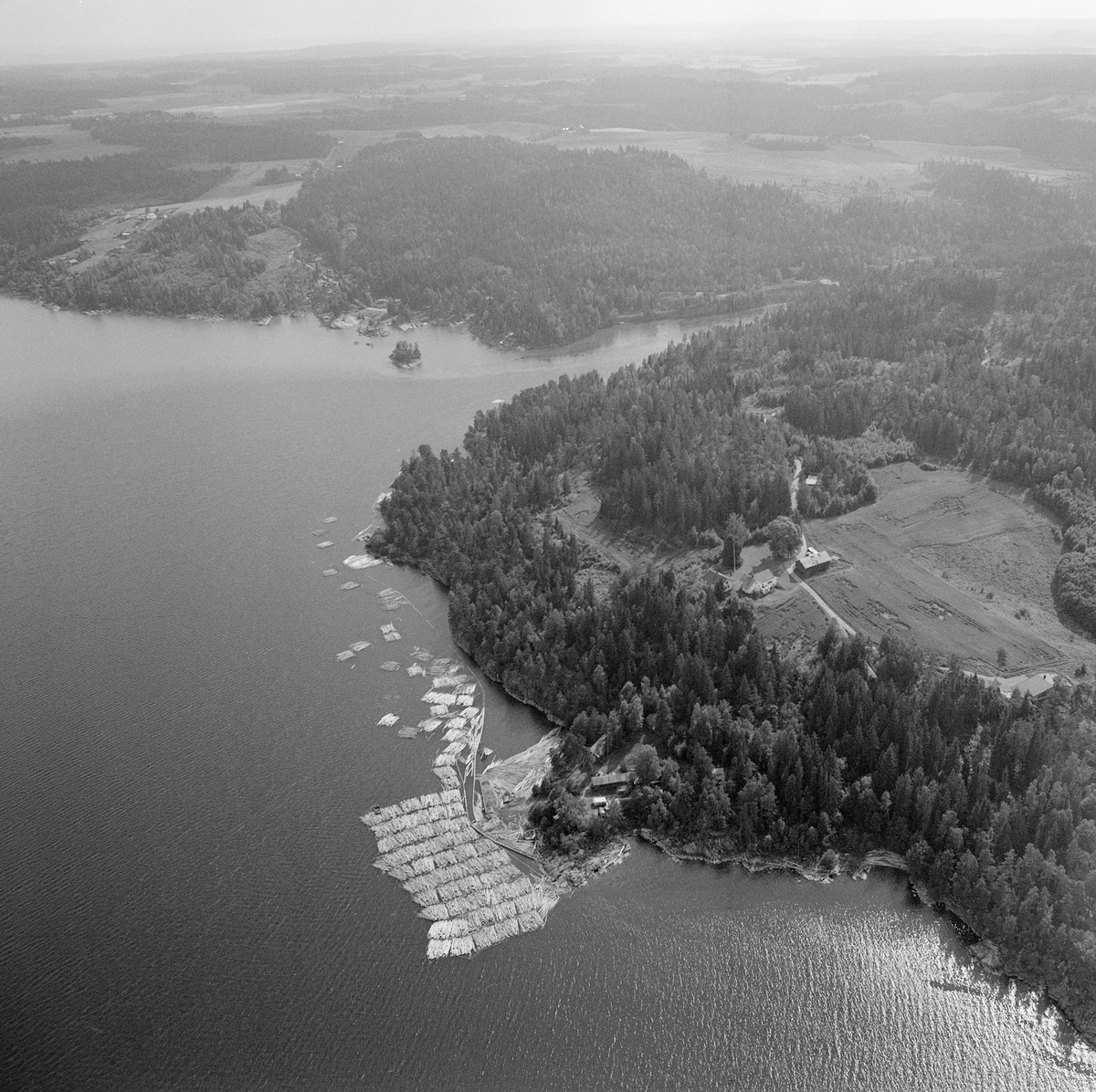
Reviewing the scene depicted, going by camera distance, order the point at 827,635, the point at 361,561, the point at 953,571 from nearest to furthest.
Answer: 1. the point at 827,635
2. the point at 953,571
3. the point at 361,561

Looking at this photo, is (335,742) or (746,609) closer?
(335,742)

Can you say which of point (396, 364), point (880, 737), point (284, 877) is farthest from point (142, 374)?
point (880, 737)

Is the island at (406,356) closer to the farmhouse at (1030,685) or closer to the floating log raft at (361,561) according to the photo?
the floating log raft at (361,561)

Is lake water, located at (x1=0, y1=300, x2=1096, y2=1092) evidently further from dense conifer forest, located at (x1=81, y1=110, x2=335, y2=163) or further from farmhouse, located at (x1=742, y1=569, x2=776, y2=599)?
dense conifer forest, located at (x1=81, y1=110, x2=335, y2=163)

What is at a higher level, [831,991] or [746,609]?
[746,609]

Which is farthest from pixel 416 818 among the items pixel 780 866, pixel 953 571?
pixel 953 571

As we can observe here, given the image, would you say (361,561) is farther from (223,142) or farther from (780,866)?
(223,142)

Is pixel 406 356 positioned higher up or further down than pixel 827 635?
further down

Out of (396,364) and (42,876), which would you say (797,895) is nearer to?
(42,876)
